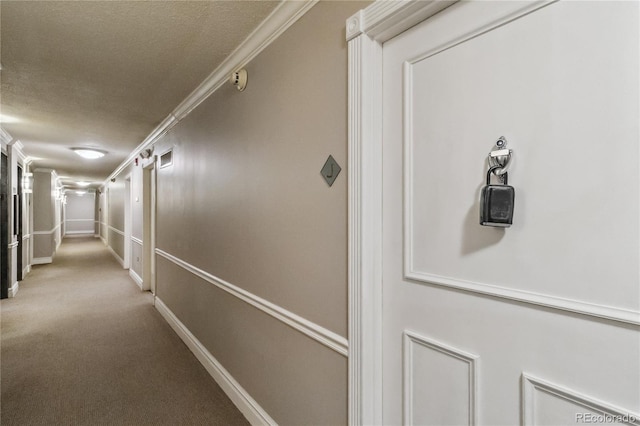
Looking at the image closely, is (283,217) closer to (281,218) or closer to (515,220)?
(281,218)

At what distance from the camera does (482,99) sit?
951 mm

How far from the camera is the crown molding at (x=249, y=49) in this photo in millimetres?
1588

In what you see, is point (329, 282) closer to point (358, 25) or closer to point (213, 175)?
point (358, 25)

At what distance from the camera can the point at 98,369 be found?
2.73 metres

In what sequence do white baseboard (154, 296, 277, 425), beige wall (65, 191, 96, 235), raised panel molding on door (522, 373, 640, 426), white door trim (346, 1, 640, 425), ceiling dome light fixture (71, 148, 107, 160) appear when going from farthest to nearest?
beige wall (65, 191, 96, 235) < ceiling dome light fixture (71, 148, 107, 160) < white baseboard (154, 296, 277, 425) < white door trim (346, 1, 640, 425) < raised panel molding on door (522, 373, 640, 426)

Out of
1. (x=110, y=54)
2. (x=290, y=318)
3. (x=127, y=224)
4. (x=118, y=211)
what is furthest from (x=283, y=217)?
(x=118, y=211)

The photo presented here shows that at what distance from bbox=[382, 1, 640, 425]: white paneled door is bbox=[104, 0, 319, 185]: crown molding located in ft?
2.29

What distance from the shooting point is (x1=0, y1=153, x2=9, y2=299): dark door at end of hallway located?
470 cm

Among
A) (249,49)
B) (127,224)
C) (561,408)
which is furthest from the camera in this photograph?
(127,224)

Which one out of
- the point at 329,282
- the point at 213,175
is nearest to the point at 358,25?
the point at 329,282

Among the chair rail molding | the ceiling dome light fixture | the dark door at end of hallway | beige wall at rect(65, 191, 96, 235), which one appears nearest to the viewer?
the chair rail molding

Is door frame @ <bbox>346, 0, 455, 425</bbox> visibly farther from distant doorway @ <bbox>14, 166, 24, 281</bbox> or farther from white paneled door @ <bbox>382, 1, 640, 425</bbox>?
distant doorway @ <bbox>14, 166, 24, 281</bbox>

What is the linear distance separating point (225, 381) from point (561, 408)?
2206 mm

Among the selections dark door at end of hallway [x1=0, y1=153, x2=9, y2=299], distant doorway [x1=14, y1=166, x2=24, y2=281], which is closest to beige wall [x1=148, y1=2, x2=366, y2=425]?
dark door at end of hallway [x1=0, y1=153, x2=9, y2=299]
